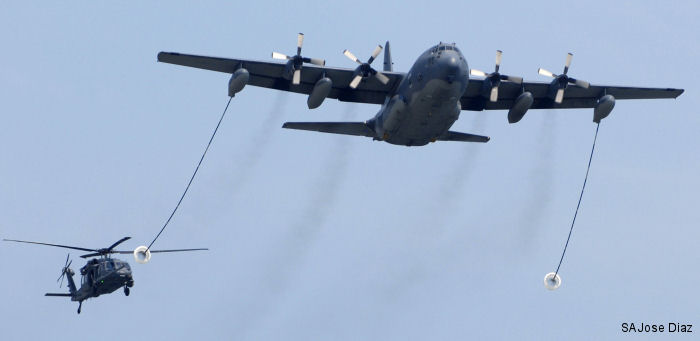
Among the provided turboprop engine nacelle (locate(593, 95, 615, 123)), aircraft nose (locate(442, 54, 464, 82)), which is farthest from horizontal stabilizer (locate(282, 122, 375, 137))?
turboprop engine nacelle (locate(593, 95, 615, 123))

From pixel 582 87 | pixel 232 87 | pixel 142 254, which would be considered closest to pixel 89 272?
pixel 142 254

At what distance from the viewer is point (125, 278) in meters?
57.4

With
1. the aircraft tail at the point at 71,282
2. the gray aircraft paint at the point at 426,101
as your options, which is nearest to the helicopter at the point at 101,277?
the aircraft tail at the point at 71,282

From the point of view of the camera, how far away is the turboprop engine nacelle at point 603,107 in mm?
55062

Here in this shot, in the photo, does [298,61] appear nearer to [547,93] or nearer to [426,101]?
[426,101]

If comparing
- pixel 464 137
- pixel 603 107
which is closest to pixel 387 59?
pixel 464 137

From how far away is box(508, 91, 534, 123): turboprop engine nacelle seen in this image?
5494cm

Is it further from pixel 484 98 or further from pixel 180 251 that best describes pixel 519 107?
pixel 180 251

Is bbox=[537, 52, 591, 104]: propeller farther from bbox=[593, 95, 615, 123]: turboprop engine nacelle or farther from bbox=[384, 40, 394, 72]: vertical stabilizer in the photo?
bbox=[384, 40, 394, 72]: vertical stabilizer

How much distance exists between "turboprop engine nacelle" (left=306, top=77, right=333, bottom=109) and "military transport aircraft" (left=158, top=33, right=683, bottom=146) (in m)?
0.04

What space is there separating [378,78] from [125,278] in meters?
16.0

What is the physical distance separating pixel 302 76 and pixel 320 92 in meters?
2.86

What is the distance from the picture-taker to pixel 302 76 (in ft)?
177

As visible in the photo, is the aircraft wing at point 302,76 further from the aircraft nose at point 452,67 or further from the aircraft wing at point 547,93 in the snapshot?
the aircraft nose at point 452,67
